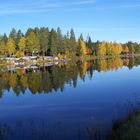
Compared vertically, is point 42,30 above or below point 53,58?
above

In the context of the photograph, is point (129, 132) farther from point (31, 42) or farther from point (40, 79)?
point (31, 42)

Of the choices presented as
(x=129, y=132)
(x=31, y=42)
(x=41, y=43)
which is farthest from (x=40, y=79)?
(x=41, y=43)

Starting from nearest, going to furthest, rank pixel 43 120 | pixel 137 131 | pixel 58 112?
pixel 137 131
pixel 43 120
pixel 58 112

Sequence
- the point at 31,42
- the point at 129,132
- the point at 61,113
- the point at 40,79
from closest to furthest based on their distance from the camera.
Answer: the point at 129,132 < the point at 61,113 < the point at 40,79 < the point at 31,42

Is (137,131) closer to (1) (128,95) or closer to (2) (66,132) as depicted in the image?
(2) (66,132)

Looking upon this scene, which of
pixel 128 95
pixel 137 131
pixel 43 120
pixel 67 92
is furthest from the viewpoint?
pixel 67 92

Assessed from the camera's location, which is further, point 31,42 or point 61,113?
point 31,42

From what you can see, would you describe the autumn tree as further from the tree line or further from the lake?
the lake

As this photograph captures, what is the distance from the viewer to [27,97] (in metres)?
34.5

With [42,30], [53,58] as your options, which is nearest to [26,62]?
[53,58]

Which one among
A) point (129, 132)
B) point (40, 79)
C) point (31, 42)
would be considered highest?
point (31, 42)

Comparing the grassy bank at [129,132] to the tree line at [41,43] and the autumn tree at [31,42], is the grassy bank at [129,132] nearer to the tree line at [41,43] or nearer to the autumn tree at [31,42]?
the tree line at [41,43]

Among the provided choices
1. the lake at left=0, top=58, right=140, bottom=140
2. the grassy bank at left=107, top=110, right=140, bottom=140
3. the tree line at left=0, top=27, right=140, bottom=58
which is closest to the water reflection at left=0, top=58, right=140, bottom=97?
the lake at left=0, top=58, right=140, bottom=140

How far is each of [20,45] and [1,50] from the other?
6975 millimetres
